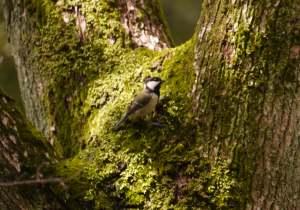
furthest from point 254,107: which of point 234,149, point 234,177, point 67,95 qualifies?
point 67,95

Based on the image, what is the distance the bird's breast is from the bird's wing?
25mm

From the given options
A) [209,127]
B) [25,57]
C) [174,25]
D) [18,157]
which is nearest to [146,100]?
[209,127]

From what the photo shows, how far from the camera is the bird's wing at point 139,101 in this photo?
2069 millimetres

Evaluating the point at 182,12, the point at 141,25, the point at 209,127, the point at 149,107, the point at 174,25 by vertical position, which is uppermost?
the point at 182,12

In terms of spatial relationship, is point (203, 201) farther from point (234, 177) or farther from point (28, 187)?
point (28, 187)

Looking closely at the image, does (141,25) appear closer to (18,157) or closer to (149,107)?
(149,107)

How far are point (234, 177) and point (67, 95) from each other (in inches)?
72.6

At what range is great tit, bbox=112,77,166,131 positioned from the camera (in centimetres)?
207

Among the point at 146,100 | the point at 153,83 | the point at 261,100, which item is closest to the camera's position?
the point at 261,100

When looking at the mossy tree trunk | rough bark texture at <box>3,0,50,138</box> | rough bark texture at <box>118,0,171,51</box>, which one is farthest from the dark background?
the mossy tree trunk

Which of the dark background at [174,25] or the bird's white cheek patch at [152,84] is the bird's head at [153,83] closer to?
the bird's white cheek patch at [152,84]

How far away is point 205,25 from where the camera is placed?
1.87 meters

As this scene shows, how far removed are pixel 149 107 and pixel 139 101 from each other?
4.0 inches

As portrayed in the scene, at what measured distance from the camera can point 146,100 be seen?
2061 mm
